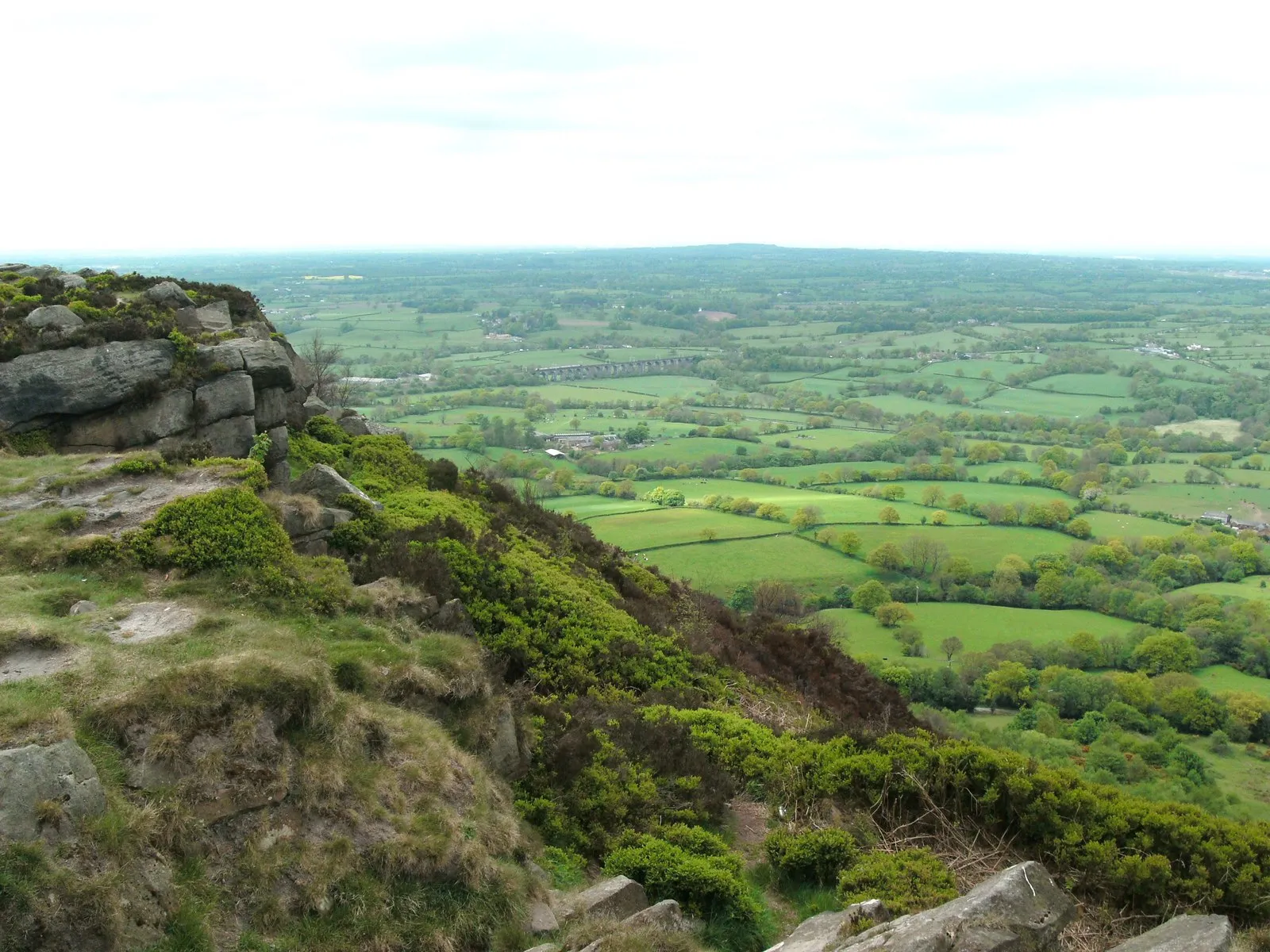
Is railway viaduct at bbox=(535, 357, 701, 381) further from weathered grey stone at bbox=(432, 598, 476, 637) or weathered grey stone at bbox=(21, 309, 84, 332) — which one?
weathered grey stone at bbox=(432, 598, 476, 637)

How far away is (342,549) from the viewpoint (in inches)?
613

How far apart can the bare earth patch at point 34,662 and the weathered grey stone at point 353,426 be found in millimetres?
12977

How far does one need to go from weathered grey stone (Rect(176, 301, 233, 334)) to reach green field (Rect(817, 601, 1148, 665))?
28.5 metres

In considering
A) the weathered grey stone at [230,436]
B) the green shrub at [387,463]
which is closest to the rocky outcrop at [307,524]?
the weathered grey stone at [230,436]

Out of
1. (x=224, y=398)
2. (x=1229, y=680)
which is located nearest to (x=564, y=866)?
(x=224, y=398)

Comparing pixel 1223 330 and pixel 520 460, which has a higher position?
pixel 1223 330

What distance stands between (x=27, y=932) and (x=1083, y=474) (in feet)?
271

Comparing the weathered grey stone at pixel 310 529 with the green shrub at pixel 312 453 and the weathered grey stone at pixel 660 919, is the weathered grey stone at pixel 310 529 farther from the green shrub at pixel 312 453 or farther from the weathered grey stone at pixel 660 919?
the weathered grey stone at pixel 660 919

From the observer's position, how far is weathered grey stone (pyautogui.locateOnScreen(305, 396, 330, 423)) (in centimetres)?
2205

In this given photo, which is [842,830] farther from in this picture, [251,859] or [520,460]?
[520,460]

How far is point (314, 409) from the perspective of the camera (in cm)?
2241

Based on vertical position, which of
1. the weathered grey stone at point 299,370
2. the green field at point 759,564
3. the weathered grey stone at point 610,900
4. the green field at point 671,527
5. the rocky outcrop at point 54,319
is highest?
the rocky outcrop at point 54,319

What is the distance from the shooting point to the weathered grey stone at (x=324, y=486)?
16.7m

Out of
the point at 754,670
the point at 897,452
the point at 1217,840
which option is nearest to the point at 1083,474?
the point at 897,452
